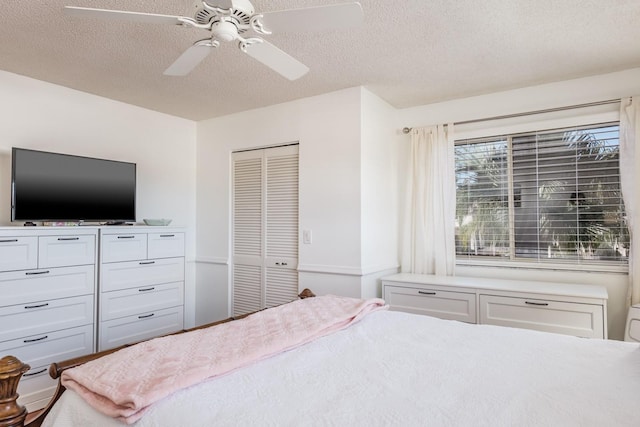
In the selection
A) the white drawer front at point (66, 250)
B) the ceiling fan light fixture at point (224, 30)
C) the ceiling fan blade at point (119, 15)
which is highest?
the ceiling fan blade at point (119, 15)

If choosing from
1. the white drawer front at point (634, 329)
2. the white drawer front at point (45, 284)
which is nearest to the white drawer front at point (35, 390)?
the white drawer front at point (45, 284)

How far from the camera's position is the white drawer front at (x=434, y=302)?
10.0ft

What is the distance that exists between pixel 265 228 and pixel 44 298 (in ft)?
6.28

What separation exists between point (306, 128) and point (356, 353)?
247cm

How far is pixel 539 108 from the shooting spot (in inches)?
130

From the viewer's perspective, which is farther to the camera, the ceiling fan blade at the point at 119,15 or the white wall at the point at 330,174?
the white wall at the point at 330,174

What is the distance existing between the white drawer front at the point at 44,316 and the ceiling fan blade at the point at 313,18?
100 inches

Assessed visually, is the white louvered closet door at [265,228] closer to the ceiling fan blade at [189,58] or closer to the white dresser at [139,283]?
the white dresser at [139,283]

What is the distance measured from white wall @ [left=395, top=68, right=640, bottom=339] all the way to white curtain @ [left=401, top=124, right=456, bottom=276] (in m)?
0.19

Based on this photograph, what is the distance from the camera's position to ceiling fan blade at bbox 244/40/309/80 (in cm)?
191

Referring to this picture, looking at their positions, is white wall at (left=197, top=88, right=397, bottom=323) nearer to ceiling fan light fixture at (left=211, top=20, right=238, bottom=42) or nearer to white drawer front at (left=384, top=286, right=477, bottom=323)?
white drawer front at (left=384, top=286, right=477, bottom=323)

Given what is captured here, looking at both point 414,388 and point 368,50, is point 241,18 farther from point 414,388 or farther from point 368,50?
point 414,388

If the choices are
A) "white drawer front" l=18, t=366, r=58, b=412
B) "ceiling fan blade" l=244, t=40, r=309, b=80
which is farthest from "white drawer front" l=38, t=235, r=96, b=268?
"ceiling fan blade" l=244, t=40, r=309, b=80

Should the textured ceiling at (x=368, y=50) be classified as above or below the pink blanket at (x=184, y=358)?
above
